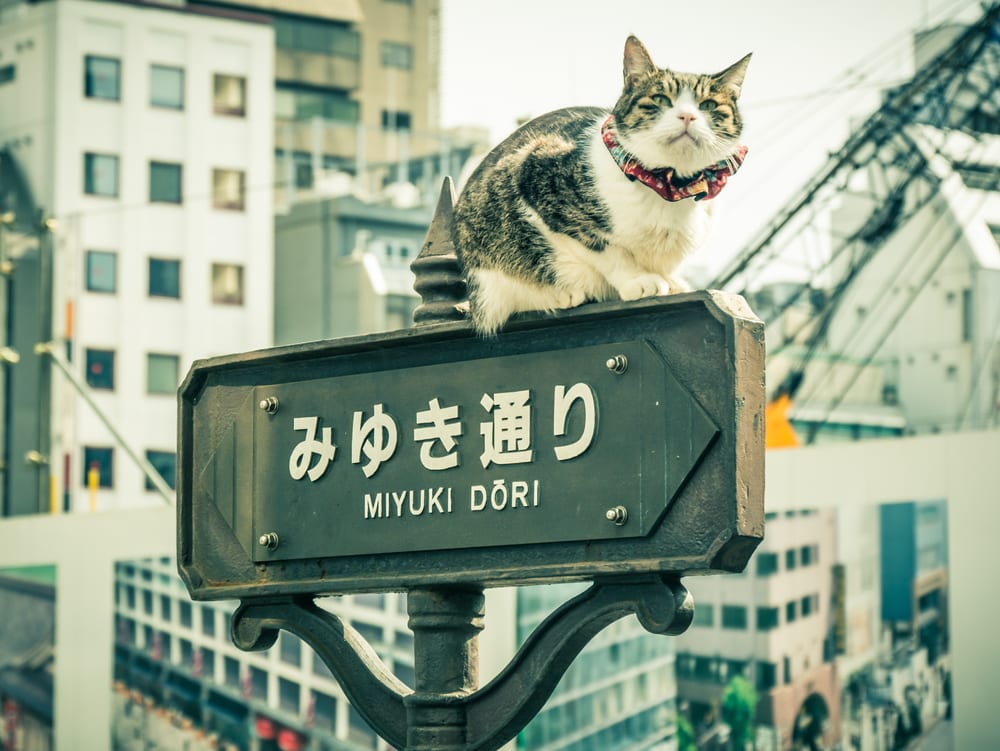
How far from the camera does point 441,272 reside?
4.51 meters

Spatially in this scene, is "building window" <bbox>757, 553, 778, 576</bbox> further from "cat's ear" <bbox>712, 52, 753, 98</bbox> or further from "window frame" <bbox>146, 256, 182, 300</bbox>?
"window frame" <bbox>146, 256, 182, 300</bbox>

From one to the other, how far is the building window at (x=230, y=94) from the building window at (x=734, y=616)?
2715cm

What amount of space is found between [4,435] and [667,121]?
135 feet

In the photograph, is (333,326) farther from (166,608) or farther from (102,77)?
(166,608)

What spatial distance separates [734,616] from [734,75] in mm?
19315

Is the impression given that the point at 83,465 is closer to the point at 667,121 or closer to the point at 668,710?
the point at 668,710

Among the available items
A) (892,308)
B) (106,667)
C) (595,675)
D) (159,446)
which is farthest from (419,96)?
(595,675)

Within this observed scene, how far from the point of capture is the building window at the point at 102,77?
44438 mm

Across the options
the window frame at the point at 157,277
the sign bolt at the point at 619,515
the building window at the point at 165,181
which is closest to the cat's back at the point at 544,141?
the sign bolt at the point at 619,515

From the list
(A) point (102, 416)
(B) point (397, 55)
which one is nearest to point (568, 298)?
(A) point (102, 416)

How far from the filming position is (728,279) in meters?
32.7

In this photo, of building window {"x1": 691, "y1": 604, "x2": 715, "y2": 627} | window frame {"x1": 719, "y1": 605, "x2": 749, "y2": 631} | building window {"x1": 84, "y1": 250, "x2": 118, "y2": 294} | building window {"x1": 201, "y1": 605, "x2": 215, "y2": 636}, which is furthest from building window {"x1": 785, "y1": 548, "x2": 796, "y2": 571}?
building window {"x1": 84, "y1": 250, "x2": 118, "y2": 294}

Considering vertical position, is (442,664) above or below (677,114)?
below

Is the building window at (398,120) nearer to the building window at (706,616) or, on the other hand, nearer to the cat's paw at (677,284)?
the building window at (706,616)
